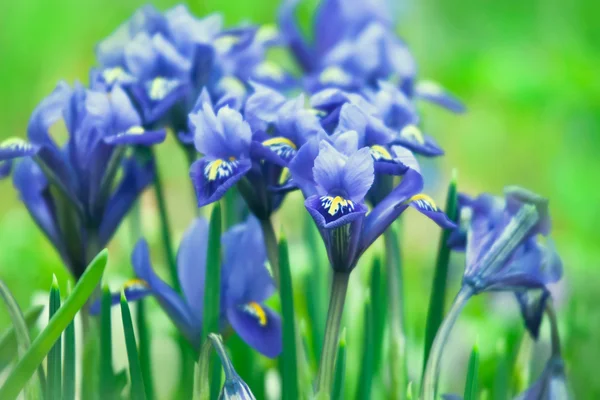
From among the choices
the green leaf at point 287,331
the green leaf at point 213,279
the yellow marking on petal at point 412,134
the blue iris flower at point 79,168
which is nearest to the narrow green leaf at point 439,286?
the yellow marking on petal at point 412,134

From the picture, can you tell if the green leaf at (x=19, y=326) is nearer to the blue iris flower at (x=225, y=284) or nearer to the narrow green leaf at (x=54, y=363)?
the narrow green leaf at (x=54, y=363)

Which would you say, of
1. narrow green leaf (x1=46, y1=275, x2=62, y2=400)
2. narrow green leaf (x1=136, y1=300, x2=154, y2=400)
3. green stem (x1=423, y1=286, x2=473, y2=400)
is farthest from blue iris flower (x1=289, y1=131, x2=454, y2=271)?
narrow green leaf (x1=136, y1=300, x2=154, y2=400)

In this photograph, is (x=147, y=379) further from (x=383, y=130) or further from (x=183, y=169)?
(x=183, y=169)

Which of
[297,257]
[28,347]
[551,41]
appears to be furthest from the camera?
[551,41]

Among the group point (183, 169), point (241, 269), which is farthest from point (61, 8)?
point (241, 269)

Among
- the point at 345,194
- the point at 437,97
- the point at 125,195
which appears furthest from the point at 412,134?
the point at 125,195
